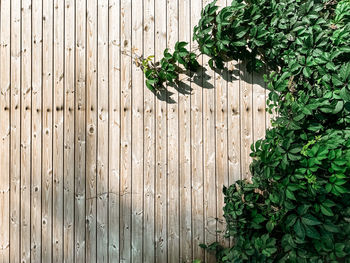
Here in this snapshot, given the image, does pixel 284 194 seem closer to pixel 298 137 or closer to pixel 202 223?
pixel 298 137

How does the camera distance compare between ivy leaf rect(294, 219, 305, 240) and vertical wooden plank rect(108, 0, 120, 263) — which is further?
vertical wooden plank rect(108, 0, 120, 263)

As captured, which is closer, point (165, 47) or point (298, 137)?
point (298, 137)

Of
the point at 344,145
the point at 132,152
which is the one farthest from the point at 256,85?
the point at 132,152

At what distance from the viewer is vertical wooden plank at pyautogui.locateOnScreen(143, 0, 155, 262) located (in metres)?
1.94

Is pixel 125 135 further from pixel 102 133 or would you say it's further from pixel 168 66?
pixel 168 66

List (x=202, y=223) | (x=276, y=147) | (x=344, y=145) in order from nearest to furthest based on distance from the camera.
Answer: (x=344, y=145)
(x=276, y=147)
(x=202, y=223)

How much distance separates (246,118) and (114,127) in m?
0.88

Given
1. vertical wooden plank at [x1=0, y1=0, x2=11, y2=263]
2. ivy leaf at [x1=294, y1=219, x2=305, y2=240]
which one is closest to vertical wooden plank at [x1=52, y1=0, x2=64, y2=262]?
vertical wooden plank at [x1=0, y1=0, x2=11, y2=263]

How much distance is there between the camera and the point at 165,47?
1972 millimetres

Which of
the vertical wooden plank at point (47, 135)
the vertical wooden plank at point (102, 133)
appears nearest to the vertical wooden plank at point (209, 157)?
the vertical wooden plank at point (102, 133)

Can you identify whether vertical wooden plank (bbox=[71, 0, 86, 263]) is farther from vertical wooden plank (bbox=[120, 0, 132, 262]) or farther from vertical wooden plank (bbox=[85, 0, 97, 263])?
vertical wooden plank (bbox=[120, 0, 132, 262])

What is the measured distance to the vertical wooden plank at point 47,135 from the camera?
77.4 inches

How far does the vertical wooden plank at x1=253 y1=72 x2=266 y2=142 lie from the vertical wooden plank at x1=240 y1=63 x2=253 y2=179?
26 mm

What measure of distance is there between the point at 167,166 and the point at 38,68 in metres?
1.10
